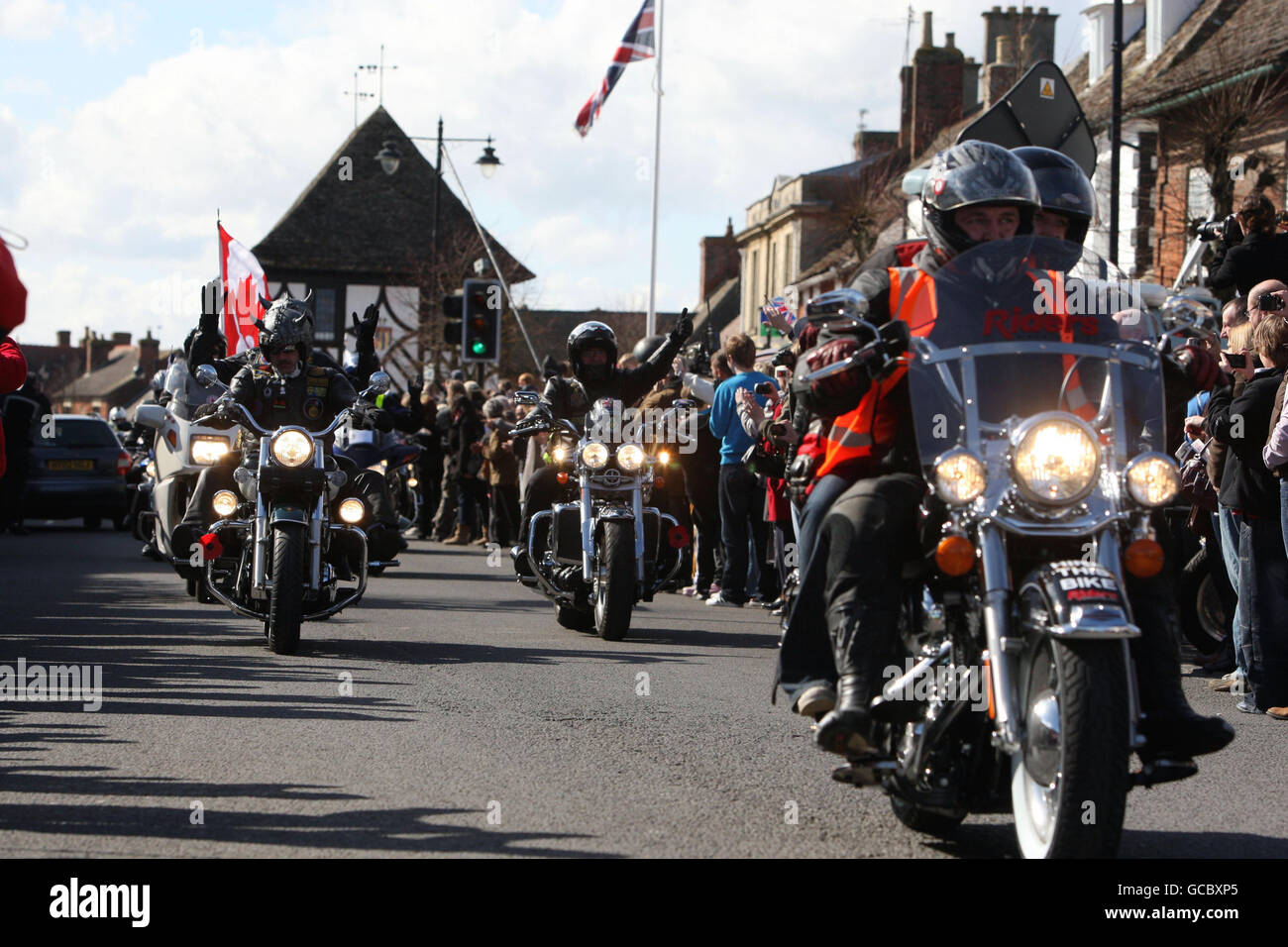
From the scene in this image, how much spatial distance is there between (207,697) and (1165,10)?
29.4m

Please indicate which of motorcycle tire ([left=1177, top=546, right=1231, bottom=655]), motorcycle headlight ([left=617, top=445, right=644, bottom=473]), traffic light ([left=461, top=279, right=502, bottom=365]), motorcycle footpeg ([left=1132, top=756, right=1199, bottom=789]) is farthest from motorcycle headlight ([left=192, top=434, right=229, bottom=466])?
motorcycle footpeg ([left=1132, top=756, right=1199, bottom=789])

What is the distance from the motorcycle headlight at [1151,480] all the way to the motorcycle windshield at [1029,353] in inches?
4.7

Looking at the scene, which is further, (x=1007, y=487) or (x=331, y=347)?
(x=331, y=347)

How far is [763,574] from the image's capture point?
51.5ft

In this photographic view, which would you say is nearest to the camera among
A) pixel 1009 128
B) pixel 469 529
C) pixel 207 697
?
pixel 207 697

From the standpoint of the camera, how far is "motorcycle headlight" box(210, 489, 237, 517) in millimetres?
10758

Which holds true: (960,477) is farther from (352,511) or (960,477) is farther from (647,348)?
(647,348)

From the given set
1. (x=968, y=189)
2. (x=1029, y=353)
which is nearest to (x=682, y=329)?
(x=968, y=189)

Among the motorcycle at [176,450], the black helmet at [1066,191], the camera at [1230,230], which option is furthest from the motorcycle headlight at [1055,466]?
the motorcycle at [176,450]

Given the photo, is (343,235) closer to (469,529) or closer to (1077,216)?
(469,529)

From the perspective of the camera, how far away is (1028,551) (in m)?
4.96

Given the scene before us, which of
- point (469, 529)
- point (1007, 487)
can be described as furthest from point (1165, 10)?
point (1007, 487)

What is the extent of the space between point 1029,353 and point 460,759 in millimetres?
3025

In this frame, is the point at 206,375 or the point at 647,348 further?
the point at 647,348
